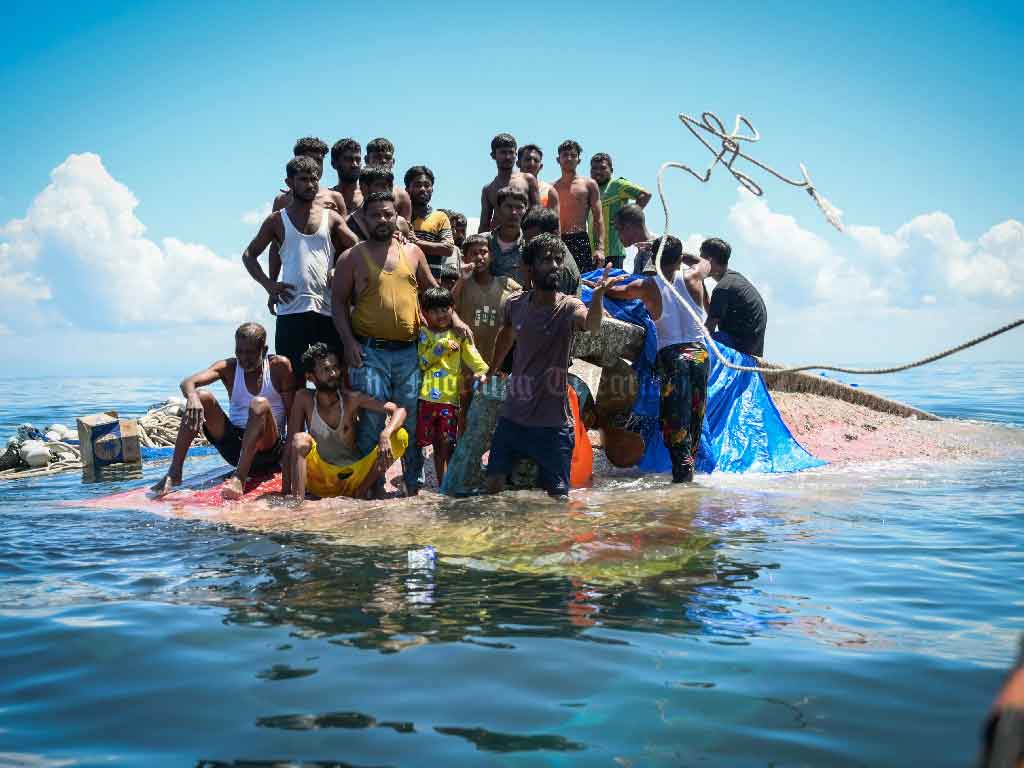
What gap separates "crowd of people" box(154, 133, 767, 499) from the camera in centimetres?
604

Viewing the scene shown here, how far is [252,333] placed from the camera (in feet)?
22.6

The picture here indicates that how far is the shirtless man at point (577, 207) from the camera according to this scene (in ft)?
28.2

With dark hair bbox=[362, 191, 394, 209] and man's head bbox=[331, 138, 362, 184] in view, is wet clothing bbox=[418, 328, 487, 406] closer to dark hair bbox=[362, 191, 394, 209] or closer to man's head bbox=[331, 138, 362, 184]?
dark hair bbox=[362, 191, 394, 209]

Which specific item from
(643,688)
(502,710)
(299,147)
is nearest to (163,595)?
(502,710)

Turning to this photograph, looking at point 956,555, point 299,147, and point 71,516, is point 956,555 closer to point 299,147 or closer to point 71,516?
point 299,147

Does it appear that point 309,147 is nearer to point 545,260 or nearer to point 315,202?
point 315,202

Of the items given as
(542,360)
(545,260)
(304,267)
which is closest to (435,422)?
(542,360)

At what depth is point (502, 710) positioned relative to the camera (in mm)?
3057

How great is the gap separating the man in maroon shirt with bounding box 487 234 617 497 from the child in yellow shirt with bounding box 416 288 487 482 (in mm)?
734

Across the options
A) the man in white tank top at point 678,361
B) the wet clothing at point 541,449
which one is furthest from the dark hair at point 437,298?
the man in white tank top at point 678,361

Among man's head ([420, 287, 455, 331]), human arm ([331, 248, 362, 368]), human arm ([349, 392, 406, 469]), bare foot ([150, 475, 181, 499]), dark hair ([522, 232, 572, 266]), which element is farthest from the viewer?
bare foot ([150, 475, 181, 499])

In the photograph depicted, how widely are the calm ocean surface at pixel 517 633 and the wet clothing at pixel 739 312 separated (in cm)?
216

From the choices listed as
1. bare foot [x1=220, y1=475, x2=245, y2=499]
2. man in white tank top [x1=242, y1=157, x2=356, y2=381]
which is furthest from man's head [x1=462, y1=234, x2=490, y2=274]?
bare foot [x1=220, y1=475, x2=245, y2=499]

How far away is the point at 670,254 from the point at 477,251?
160 centimetres
